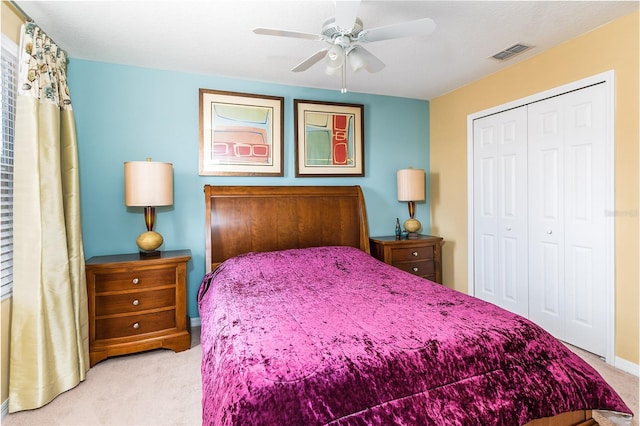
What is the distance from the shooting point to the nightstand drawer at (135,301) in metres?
2.54

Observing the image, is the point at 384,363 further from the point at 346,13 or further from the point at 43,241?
the point at 43,241

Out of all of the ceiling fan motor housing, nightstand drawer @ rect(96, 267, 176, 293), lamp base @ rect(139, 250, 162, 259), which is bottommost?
nightstand drawer @ rect(96, 267, 176, 293)

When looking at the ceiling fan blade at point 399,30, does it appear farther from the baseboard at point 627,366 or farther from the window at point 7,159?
the baseboard at point 627,366

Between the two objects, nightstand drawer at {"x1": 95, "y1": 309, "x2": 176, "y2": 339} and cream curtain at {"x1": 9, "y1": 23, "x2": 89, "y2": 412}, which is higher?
cream curtain at {"x1": 9, "y1": 23, "x2": 89, "y2": 412}

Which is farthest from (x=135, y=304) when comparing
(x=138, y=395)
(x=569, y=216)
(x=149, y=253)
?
(x=569, y=216)

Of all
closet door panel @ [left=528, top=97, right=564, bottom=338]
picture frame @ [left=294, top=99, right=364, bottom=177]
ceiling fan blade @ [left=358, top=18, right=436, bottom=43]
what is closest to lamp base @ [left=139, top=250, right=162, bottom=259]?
picture frame @ [left=294, top=99, right=364, bottom=177]

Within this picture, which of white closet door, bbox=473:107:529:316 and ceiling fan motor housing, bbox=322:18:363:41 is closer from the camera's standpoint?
ceiling fan motor housing, bbox=322:18:363:41

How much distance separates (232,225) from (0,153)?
1643 millimetres

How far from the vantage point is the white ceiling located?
211cm

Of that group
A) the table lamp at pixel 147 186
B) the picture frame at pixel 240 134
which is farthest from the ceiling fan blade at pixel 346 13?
the table lamp at pixel 147 186

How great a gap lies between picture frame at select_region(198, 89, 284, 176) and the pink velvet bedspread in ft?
5.69

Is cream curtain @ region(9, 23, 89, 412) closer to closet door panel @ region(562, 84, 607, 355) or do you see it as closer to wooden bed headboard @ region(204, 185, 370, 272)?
A: wooden bed headboard @ region(204, 185, 370, 272)

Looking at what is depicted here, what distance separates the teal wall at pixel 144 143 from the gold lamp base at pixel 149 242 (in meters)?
0.24

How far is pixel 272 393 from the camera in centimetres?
109
